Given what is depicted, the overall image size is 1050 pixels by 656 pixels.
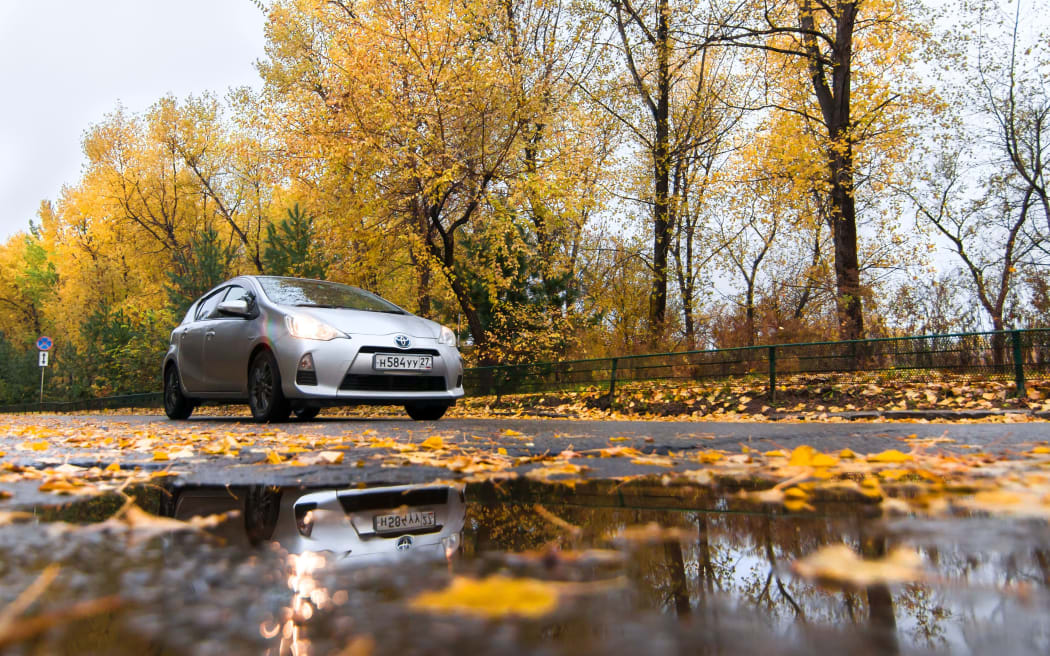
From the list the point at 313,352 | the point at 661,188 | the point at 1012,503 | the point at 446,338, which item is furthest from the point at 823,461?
the point at 661,188

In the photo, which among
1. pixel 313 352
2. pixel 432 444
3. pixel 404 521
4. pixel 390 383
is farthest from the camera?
pixel 390 383

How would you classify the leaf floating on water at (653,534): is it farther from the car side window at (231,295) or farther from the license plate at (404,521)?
the car side window at (231,295)

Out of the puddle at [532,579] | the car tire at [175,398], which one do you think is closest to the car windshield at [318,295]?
the car tire at [175,398]

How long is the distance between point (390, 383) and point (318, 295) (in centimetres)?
156

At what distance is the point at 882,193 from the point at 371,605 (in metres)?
26.5

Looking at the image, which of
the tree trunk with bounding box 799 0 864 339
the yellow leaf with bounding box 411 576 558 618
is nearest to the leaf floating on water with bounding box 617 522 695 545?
the yellow leaf with bounding box 411 576 558 618

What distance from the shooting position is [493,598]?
1139 millimetres

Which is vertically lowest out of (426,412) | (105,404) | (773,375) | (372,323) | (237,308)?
(105,404)

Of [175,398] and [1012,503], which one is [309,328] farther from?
[1012,503]

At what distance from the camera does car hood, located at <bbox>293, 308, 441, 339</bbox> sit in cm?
719

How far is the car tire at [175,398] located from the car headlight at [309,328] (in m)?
3.28

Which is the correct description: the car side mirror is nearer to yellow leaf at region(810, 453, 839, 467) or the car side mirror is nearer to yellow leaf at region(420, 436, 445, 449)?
yellow leaf at region(420, 436, 445, 449)

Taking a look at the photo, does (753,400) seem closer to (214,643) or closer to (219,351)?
(219,351)

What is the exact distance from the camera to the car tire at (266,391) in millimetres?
7137
